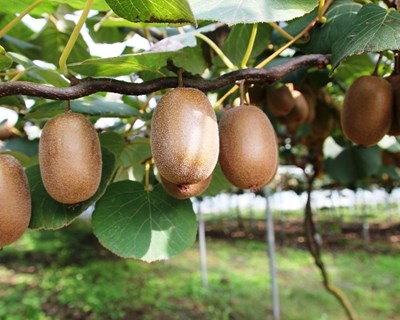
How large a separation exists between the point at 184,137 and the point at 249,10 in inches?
8.3

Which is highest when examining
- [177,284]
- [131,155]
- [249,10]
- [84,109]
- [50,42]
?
[50,42]

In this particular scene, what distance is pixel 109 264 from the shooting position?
902 centimetres

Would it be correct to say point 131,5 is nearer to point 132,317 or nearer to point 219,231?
point 132,317

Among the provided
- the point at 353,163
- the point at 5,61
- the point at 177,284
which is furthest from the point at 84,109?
the point at 177,284

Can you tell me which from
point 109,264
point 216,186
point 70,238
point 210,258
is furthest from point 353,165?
point 70,238

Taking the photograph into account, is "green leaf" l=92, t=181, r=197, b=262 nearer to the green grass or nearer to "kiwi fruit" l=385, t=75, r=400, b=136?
"kiwi fruit" l=385, t=75, r=400, b=136

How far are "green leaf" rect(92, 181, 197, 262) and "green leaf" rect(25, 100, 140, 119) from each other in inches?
7.3

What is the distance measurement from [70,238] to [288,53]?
10366 millimetres

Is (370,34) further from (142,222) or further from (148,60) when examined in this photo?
(142,222)

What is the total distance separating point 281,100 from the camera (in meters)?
1.30

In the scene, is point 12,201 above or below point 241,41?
below

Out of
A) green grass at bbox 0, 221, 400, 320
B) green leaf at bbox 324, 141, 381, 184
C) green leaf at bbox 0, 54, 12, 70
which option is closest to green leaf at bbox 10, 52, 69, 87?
green leaf at bbox 0, 54, 12, 70

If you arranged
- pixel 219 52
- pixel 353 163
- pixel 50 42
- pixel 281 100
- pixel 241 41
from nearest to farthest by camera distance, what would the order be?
pixel 219 52, pixel 241 41, pixel 281 100, pixel 50 42, pixel 353 163

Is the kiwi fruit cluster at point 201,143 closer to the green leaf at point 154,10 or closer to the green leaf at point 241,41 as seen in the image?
the green leaf at point 154,10
